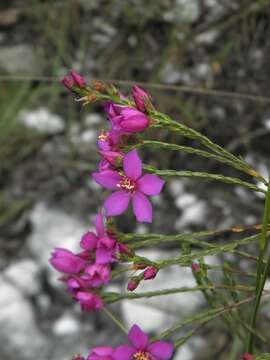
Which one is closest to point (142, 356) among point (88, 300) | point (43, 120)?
point (88, 300)

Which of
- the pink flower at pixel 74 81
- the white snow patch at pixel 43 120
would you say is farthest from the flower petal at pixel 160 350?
the white snow patch at pixel 43 120

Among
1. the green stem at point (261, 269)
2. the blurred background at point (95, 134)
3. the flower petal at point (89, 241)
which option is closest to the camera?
the green stem at point (261, 269)

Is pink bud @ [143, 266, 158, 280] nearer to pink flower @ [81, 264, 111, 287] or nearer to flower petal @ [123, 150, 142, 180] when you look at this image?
pink flower @ [81, 264, 111, 287]

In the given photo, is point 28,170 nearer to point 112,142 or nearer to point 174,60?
point 174,60

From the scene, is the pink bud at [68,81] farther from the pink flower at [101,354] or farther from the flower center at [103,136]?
the pink flower at [101,354]

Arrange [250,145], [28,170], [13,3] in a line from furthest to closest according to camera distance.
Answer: [13,3] < [28,170] < [250,145]

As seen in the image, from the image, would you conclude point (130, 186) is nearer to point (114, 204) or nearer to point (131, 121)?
point (114, 204)

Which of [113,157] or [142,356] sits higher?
[113,157]

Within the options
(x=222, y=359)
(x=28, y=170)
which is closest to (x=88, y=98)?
(x=222, y=359)
